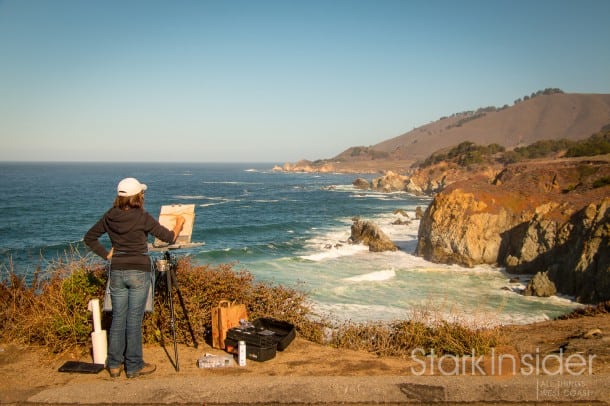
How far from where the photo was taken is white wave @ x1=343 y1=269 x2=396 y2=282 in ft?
71.6

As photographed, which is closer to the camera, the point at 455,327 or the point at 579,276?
the point at 455,327

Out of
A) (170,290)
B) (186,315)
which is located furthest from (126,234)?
(186,315)

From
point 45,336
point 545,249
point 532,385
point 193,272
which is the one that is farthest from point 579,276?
point 45,336

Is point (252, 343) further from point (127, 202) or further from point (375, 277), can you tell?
point (375, 277)

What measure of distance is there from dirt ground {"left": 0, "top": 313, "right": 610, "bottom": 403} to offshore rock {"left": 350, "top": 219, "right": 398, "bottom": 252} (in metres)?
22.0

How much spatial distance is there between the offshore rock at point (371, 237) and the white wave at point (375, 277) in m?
5.93

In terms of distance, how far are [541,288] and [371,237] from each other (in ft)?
43.3

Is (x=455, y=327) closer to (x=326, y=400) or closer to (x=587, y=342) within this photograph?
(x=587, y=342)

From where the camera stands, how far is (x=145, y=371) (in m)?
5.56

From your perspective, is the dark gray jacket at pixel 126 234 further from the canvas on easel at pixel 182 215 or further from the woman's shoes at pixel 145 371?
the woman's shoes at pixel 145 371

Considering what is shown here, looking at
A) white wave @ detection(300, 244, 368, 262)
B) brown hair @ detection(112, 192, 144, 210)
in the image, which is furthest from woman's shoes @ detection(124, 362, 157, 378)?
white wave @ detection(300, 244, 368, 262)

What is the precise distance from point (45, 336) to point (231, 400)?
332 centimetres

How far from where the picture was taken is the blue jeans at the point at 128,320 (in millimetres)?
5367

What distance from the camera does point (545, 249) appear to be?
71.7 feet
